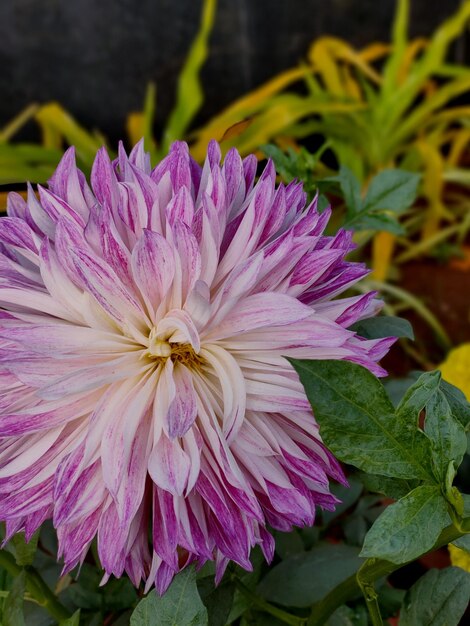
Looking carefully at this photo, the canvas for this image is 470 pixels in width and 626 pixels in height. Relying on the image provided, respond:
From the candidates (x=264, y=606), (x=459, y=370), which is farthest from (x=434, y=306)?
(x=264, y=606)

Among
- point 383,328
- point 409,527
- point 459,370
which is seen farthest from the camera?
point 459,370

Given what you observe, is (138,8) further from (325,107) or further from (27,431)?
(27,431)

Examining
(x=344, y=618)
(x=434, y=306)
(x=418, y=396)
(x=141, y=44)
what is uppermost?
(x=141, y=44)

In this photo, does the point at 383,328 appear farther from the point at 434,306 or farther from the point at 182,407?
the point at 434,306

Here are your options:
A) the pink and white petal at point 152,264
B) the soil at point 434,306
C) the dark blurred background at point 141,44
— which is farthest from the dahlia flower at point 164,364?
the dark blurred background at point 141,44

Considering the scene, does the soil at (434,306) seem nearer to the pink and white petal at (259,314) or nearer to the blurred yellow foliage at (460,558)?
the blurred yellow foliage at (460,558)

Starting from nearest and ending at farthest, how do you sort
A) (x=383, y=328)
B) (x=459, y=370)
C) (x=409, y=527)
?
1. (x=409, y=527)
2. (x=383, y=328)
3. (x=459, y=370)

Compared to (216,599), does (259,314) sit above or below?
above

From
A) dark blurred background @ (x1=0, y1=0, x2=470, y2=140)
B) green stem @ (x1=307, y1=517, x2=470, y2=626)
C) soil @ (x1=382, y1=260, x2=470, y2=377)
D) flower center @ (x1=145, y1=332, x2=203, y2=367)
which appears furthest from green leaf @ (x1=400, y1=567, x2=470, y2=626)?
dark blurred background @ (x1=0, y1=0, x2=470, y2=140)
